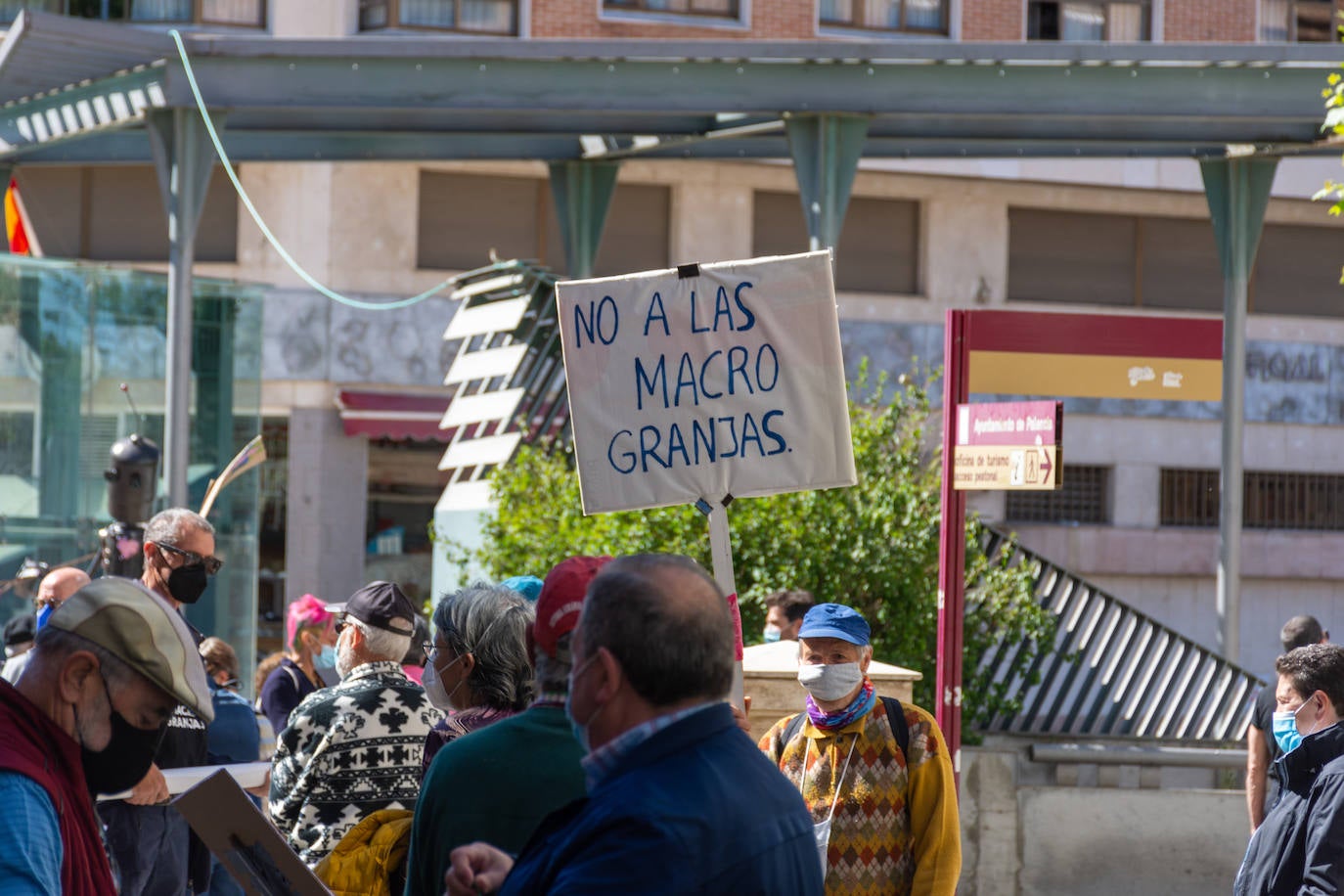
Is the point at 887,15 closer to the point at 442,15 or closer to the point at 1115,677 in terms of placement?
the point at 442,15

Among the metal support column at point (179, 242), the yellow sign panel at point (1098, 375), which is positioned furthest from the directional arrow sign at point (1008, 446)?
the metal support column at point (179, 242)

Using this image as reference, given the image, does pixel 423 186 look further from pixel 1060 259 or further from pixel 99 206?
pixel 1060 259

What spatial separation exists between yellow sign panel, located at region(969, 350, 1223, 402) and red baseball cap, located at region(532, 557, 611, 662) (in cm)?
548

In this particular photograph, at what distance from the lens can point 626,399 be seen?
5.51m

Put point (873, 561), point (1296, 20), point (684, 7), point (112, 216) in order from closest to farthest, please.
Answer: point (873, 561), point (112, 216), point (684, 7), point (1296, 20)

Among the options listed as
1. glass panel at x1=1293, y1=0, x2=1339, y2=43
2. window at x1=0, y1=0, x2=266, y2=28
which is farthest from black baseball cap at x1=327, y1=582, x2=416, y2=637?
glass panel at x1=1293, y1=0, x2=1339, y2=43

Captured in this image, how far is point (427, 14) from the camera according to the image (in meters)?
26.2

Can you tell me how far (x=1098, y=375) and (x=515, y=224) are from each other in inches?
715

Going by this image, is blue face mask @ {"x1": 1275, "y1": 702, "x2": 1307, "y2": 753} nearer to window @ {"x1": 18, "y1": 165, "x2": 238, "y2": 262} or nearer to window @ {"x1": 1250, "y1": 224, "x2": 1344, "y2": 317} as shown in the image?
window @ {"x1": 18, "y1": 165, "x2": 238, "y2": 262}

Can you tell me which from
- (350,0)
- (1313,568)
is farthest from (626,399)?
(1313,568)

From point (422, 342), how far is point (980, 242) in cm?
883

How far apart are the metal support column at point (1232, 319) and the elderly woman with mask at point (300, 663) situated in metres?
8.36

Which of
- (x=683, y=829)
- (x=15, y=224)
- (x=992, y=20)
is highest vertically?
(x=992, y=20)

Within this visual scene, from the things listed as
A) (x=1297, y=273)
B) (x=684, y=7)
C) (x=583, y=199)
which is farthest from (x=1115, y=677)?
(x=1297, y=273)
